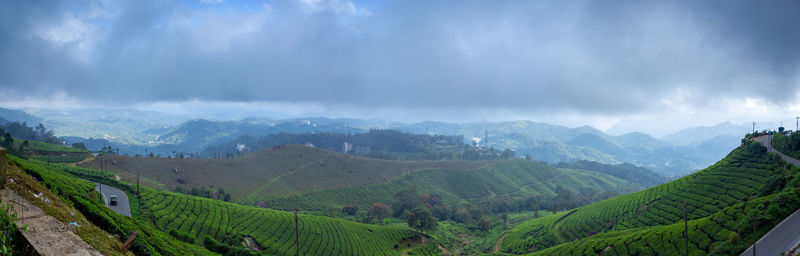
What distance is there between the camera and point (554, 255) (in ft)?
180

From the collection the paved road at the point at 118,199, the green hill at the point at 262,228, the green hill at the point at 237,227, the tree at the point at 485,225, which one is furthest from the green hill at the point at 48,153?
the tree at the point at 485,225

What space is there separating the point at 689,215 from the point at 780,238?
22.8m

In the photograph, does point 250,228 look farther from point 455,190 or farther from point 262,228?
point 455,190

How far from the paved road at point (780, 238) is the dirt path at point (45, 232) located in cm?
4970

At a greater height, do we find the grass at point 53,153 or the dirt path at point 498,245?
the grass at point 53,153

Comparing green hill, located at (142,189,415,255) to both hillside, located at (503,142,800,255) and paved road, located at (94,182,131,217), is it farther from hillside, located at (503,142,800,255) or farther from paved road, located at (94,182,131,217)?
hillside, located at (503,142,800,255)

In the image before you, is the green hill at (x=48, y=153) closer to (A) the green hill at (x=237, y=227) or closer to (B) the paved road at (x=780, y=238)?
(A) the green hill at (x=237, y=227)

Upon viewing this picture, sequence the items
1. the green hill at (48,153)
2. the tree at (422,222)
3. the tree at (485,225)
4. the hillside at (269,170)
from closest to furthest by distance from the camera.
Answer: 1. the tree at (422,222)
2. the green hill at (48,153)
3. the tree at (485,225)
4. the hillside at (269,170)

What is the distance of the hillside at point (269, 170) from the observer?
379ft

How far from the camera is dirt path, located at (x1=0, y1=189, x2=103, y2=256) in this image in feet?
52.3

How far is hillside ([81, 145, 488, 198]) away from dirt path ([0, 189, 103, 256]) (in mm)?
88594

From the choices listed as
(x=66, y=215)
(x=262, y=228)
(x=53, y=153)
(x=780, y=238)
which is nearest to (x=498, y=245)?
(x=262, y=228)

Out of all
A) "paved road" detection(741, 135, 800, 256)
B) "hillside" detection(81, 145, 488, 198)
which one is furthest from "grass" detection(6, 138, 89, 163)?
"paved road" detection(741, 135, 800, 256)

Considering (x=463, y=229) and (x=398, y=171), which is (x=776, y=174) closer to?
(x=463, y=229)
